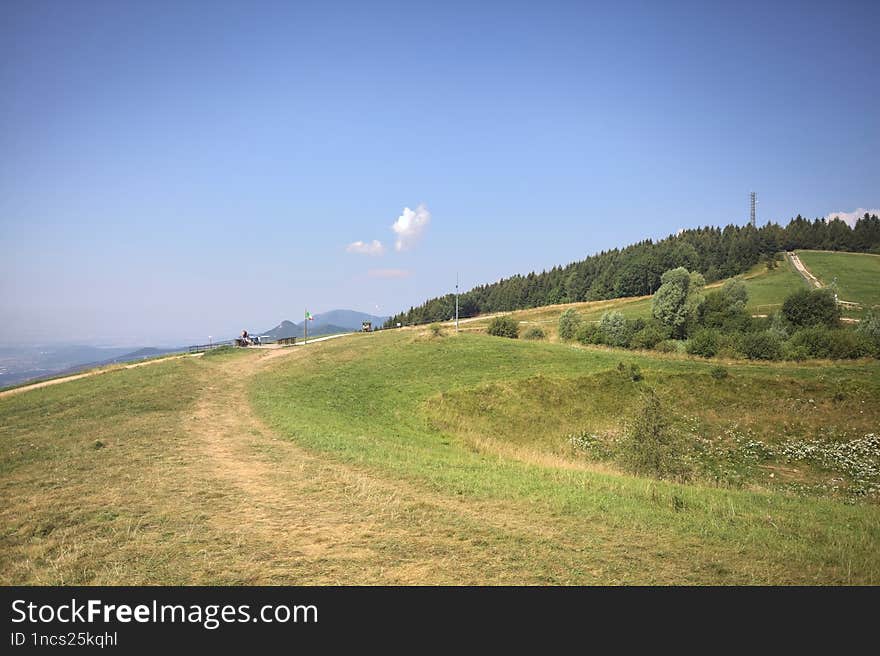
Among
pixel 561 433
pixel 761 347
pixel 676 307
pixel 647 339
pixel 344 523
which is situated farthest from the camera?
pixel 676 307

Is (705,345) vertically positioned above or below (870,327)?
below

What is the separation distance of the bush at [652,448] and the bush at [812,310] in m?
47.5

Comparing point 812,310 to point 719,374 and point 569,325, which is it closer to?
point 569,325

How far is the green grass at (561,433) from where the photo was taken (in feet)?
27.3

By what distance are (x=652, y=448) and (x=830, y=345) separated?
3343 centimetres

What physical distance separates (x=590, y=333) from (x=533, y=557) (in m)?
50.1

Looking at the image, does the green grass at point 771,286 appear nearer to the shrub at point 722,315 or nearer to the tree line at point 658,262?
the tree line at point 658,262

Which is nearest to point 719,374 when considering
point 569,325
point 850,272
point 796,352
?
point 796,352

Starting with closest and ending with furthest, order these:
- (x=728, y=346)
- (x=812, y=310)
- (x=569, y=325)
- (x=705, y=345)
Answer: (x=728, y=346) → (x=705, y=345) → (x=812, y=310) → (x=569, y=325)

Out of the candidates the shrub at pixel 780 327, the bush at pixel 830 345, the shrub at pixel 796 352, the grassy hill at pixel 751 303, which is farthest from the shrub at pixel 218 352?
the shrub at pixel 780 327

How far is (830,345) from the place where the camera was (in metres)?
38.0

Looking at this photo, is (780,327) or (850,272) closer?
(780,327)

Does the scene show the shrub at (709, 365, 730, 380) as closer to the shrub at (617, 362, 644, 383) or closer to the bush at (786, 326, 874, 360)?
the shrub at (617, 362, 644, 383)
